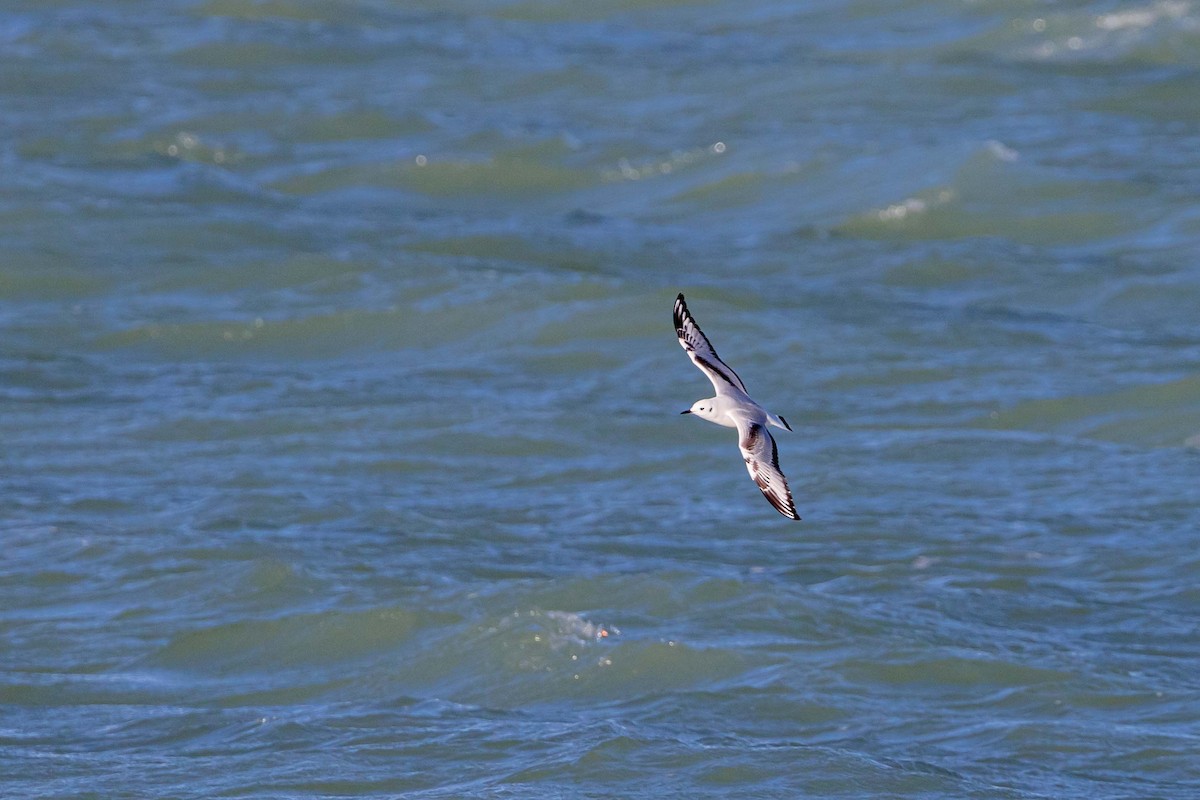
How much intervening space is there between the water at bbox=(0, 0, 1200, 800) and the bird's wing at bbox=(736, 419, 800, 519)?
7.54ft

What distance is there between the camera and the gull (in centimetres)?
712

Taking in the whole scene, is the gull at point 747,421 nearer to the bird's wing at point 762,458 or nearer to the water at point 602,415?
the bird's wing at point 762,458

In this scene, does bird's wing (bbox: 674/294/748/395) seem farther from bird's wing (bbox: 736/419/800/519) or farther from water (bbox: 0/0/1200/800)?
water (bbox: 0/0/1200/800)

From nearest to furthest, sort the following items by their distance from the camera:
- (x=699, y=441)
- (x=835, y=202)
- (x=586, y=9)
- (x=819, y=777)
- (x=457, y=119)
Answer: (x=819, y=777), (x=699, y=441), (x=835, y=202), (x=457, y=119), (x=586, y=9)

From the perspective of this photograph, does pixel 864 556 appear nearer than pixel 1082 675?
No

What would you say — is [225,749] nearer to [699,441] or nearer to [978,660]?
[978,660]

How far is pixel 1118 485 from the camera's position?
13.0 meters

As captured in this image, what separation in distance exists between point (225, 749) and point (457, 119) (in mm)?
14083

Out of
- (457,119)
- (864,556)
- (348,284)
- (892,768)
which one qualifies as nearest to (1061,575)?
(864,556)

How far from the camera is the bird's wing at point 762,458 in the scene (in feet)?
23.4

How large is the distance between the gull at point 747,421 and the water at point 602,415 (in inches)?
87.9

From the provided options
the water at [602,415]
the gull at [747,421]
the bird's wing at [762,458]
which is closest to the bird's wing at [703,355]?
the gull at [747,421]

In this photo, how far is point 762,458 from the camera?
7.30 metres

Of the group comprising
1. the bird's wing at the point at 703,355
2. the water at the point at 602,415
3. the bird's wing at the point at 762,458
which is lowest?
the water at the point at 602,415
